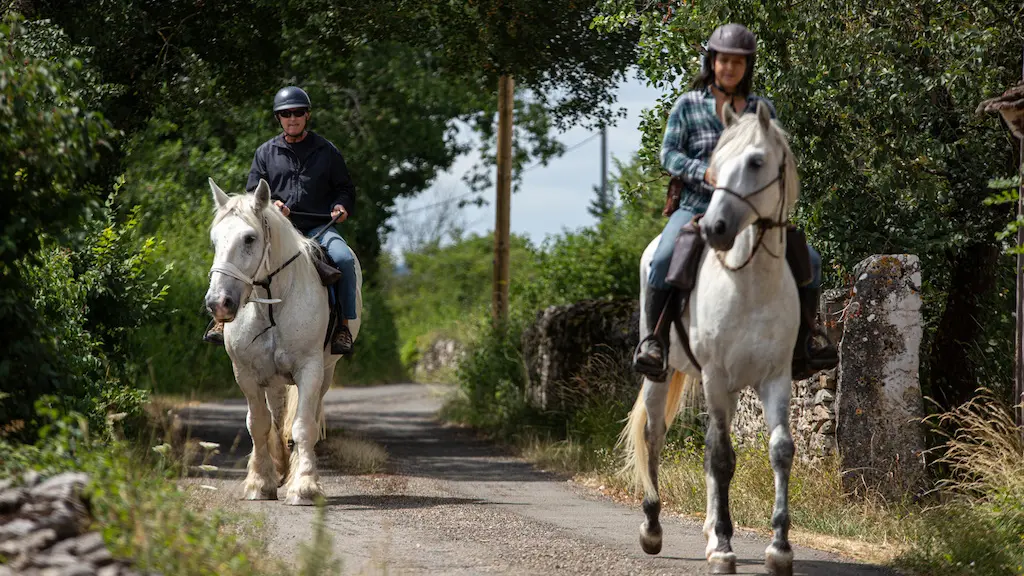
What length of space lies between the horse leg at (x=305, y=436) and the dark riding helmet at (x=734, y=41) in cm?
415

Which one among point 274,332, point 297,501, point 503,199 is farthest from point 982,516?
point 503,199

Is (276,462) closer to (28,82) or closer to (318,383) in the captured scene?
(318,383)

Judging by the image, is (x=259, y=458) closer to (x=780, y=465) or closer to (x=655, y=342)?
(x=655, y=342)

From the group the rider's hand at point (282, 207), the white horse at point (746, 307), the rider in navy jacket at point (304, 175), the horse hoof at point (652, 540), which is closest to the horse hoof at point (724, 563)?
the white horse at point (746, 307)

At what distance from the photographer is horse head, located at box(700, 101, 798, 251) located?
252 inches

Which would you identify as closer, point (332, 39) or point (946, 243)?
point (946, 243)

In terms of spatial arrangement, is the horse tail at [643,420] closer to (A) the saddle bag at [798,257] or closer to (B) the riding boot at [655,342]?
(B) the riding boot at [655,342]

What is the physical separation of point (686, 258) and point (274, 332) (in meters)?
3.77

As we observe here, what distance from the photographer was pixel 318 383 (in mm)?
9414

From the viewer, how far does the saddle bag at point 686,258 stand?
7.06m

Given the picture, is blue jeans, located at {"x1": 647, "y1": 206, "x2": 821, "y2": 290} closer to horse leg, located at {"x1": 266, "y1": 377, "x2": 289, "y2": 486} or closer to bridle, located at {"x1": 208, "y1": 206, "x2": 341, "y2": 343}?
bridle, located at {"x1": 208, "y1": 206, "x2": 341, "y2": 343}

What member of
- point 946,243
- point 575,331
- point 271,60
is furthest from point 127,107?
point 946,243

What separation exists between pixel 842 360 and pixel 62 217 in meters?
6.04

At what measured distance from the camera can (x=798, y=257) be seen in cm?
720
